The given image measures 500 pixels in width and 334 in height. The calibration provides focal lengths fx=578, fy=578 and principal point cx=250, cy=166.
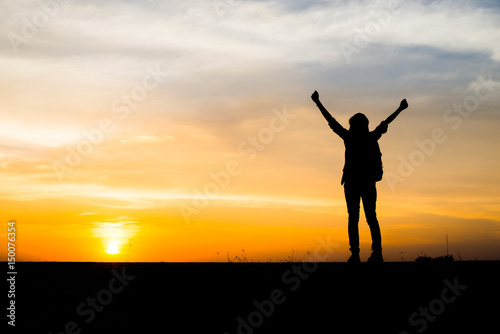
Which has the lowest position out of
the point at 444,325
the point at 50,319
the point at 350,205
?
the point at 444,325

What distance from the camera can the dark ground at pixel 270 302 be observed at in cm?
563

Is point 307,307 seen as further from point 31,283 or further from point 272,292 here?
point 31,283

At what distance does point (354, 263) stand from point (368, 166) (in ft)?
5.68

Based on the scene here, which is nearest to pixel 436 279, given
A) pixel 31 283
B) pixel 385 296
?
pixel 385 296

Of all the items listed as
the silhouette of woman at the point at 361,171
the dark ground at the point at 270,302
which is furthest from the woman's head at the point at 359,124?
the dark ground at the point at 270,302

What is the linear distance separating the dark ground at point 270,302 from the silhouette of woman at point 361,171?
131 centimetres

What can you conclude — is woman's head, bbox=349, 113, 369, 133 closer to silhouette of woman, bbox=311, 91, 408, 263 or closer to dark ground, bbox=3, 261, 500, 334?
silhouette of woman, bbox=311, 91, 408, 263

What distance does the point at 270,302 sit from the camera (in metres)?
6.62

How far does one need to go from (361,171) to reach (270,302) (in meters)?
4.34

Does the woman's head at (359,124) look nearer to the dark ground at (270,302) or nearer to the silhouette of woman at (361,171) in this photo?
the silhouette of woman at (361,171)

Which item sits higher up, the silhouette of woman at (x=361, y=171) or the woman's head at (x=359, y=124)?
the woman's head at (x=359, y=124)

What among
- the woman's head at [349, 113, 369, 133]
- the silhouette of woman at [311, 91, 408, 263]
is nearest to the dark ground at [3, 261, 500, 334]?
the silhouette of woman at [311, 91, 408, 263]

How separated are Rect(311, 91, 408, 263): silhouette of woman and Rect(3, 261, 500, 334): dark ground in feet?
4.31

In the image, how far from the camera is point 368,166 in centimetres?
1029
